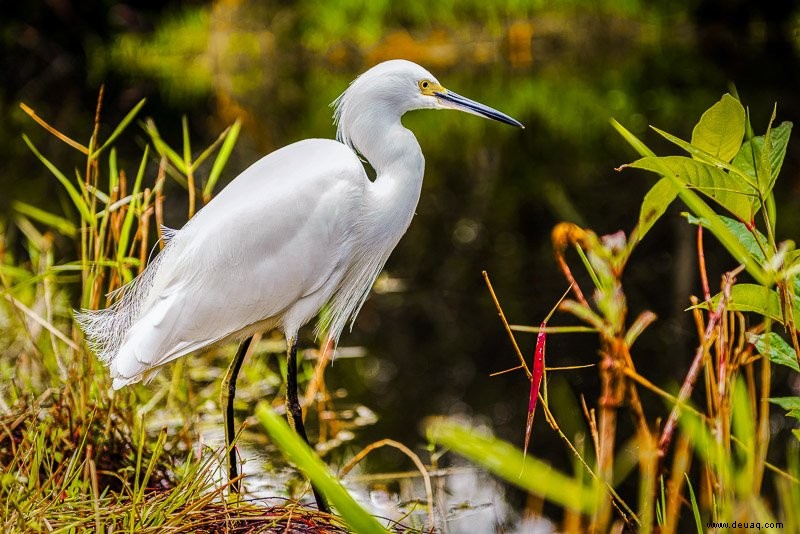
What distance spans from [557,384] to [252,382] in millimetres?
1420

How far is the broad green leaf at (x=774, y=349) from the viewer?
5.44 feet

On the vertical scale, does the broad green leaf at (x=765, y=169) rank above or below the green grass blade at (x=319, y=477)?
above

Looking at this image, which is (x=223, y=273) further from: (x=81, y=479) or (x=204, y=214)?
(x=81, y=479)

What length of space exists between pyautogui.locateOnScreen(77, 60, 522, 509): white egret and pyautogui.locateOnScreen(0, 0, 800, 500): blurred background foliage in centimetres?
55

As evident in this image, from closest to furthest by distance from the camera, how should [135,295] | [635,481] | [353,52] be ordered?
[135,295] < [635,481] < [353,52]

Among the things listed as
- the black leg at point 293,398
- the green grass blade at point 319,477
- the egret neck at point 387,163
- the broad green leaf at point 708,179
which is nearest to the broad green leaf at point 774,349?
the broad green leaf at point 708,179

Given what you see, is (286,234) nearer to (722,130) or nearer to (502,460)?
(722,130)

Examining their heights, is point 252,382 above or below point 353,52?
below

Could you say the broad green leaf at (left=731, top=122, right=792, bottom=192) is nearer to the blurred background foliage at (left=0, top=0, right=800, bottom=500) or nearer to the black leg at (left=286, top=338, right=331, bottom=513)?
the blurred background foliage at (left=0, top=0, right=800, bottom=500)

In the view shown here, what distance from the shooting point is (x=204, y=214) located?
2865 mm

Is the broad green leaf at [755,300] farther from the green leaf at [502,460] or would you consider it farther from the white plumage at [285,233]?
the white plumage at [285,233]

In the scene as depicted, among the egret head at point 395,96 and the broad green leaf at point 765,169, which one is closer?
the broad green leaf at point 765,169

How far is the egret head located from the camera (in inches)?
109

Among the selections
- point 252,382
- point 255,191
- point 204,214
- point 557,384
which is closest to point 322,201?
point 255,191
